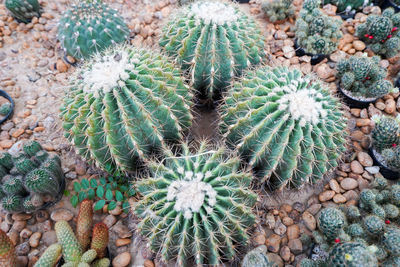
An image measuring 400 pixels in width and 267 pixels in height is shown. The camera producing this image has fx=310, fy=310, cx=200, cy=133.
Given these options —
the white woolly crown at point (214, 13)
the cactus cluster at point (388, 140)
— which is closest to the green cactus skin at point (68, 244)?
the white woolly crown at point (214, 13)

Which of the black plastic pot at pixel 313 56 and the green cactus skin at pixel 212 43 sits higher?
the green cactus skin at pixel 212 43

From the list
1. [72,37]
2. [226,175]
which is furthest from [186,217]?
[72,37]

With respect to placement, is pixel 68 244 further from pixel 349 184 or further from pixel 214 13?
pixel 349 184

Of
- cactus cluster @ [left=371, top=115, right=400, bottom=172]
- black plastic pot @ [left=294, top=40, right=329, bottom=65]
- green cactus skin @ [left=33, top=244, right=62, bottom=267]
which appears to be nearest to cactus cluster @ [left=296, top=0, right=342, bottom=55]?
black plastic pot @ [left=294, top=40, right=329, bottom=65]

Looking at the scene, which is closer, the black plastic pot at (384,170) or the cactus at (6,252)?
the cactus at (6,252)

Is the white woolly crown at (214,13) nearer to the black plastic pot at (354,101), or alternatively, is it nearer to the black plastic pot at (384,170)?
the black plastic pot at (354,101)

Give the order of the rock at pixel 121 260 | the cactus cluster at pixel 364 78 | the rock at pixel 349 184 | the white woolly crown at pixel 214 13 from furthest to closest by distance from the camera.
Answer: the cactus cluster at pixel 364 78 < the rock at pixel 349 184 < the white woolly crown at pixel 214 13 < the rock at pixel 121 260
